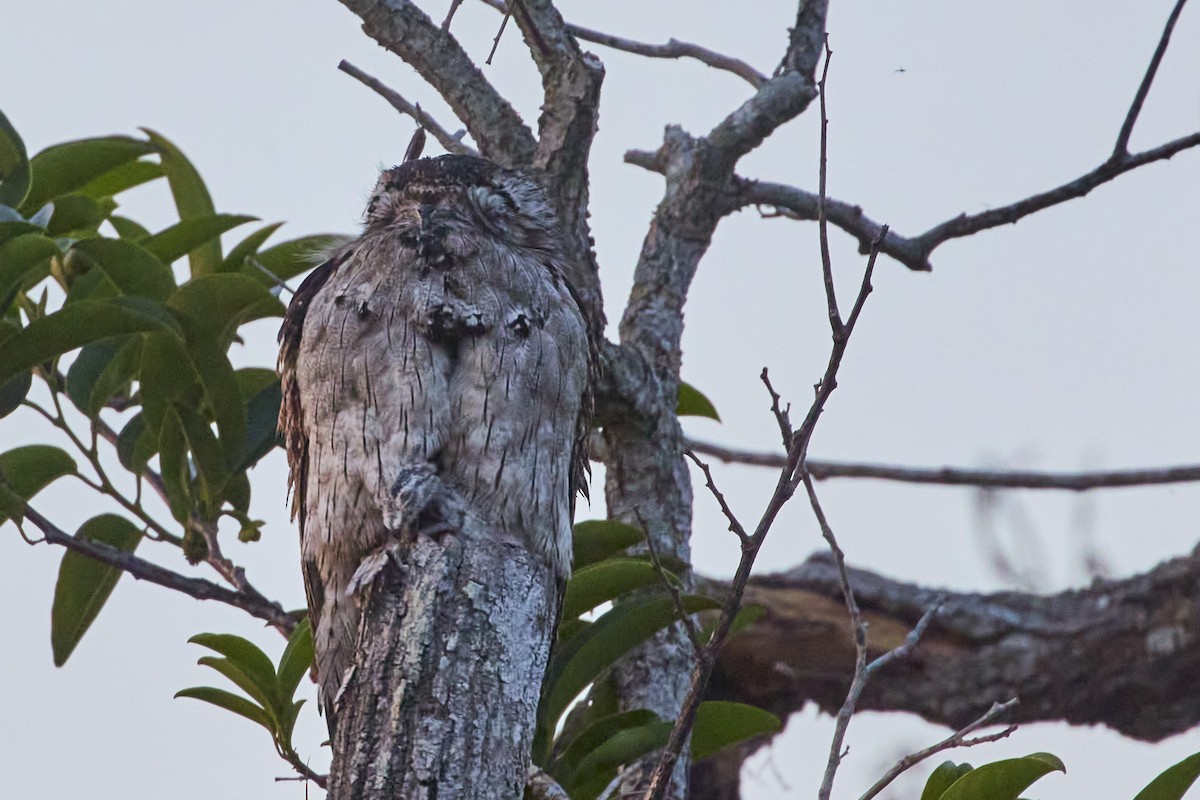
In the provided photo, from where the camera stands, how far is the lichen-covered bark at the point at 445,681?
6.73ft

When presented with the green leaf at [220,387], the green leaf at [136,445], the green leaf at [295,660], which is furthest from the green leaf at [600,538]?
the green leaf at [136,445]

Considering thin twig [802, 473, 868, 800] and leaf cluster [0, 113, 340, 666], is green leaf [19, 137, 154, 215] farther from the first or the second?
thin twig [802, 473, 868, 800]

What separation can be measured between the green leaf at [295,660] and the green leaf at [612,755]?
24.0 inches

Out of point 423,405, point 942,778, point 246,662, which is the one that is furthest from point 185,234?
point 942,778

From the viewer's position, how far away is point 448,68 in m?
3.51

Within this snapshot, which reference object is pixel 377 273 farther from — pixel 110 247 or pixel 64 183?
pixel 64 183

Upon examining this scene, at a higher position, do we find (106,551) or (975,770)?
(106,551)

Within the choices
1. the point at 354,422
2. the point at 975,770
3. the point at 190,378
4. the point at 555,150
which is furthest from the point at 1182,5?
the point at 190,378

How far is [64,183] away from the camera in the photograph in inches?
123

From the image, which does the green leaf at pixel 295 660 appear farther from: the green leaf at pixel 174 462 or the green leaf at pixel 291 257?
the green leaf at pixel 291 257

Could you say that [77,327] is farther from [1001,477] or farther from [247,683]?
[1001,477]

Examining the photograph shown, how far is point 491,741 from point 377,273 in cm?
108

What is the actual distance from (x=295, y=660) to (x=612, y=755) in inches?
27.1

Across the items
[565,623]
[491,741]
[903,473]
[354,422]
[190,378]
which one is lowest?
[491,741]
